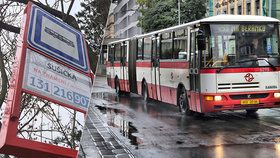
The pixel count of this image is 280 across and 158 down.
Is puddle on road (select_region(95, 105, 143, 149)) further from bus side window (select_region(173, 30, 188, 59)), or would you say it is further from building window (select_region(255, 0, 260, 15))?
building window (select_region(255, 0, 260, 15))

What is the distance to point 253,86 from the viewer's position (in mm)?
9500

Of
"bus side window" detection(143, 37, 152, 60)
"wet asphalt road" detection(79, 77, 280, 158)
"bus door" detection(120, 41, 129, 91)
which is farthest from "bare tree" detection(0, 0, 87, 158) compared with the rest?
"bus door" detection(120, 41, 129, 91)

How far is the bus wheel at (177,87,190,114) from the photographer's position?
10270 millimetres

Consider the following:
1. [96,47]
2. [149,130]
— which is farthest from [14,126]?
[149,130]

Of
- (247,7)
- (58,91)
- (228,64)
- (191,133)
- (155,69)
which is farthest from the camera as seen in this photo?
(247,7)

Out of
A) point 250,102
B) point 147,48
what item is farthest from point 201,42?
point 147,48

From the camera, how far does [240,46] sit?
371 inches

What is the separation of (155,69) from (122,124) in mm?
3864

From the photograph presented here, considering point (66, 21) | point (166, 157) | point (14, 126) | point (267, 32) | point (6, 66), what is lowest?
point (166, 157)

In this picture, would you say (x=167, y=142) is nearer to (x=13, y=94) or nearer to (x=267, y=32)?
(x=267, y=32)

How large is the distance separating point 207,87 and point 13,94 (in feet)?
25.8

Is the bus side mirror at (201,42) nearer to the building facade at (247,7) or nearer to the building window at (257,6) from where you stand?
the building facade at (247,7)

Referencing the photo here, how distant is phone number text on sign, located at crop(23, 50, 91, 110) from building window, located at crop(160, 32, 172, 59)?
375 inches

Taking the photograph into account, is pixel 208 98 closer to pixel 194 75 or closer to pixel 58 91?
pixel 194 75
